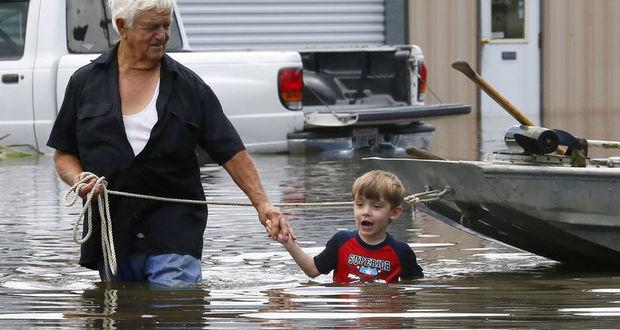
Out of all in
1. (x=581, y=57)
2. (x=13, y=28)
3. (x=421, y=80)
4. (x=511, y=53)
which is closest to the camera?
(x=13, y=28)

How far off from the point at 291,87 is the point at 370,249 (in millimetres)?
7538

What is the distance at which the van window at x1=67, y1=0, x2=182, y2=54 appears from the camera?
44.2 feet

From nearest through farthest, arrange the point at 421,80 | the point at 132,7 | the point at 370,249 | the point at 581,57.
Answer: the point at 132,7 → the point at 370,249 → the point at 421,80 → the point at 581,57

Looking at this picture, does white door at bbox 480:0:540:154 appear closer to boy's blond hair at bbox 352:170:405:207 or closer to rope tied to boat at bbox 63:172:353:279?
boy's blond hair at bbox 352:170:405:207

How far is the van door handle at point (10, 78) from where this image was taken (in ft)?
45.2

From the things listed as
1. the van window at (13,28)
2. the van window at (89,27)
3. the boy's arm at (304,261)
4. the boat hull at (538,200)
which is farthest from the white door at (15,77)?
the boy's arm at (304,261)

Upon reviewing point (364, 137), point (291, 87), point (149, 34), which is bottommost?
point (364, 137)

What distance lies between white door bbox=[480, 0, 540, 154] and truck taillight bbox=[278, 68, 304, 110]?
339 inches

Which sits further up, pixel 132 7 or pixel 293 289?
pixel 132 7

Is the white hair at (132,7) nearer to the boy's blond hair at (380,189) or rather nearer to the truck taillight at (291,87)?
the boy's blond hair at (380,189)

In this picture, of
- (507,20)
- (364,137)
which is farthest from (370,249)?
(507,20)

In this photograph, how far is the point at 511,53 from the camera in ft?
74.4

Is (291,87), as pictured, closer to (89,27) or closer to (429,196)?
(89,27)

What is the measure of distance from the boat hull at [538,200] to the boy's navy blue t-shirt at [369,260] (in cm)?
59
